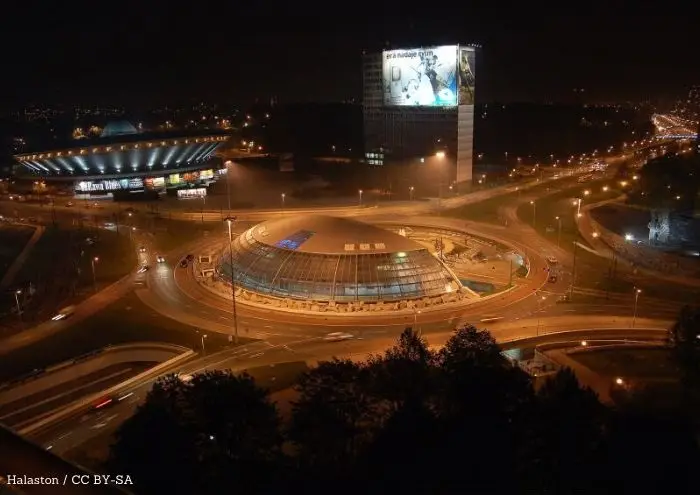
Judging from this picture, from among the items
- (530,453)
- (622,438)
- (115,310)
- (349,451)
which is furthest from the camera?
(115,310)

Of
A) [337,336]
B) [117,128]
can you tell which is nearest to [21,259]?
[337,336]

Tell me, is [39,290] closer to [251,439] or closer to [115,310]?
[115,310]

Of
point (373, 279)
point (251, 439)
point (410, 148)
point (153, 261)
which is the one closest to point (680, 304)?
point (373, 279)

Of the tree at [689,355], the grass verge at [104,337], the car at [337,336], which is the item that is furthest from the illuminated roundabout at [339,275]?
the tree at [689,355]

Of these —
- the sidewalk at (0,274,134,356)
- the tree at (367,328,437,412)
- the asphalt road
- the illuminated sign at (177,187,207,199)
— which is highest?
the tree at (367,328,437,412)

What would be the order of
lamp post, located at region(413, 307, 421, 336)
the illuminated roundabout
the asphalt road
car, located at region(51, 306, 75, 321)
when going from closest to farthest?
the asphalt road, lamp post, located at region(413, 307, 421, 336), car, located at region(51, 306, 75, 321), the illuminated roundabout

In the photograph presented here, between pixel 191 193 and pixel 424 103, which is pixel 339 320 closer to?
pixel 191 193

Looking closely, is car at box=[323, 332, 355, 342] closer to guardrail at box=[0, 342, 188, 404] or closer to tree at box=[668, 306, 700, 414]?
guardrail at box=[0, 342, 188, 404]

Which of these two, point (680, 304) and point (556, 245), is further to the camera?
point (556, 245)

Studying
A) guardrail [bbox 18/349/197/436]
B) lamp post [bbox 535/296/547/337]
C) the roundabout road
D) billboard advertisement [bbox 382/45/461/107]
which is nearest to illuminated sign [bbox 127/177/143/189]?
billboard advertisement [bbox 382/45/461/107]
